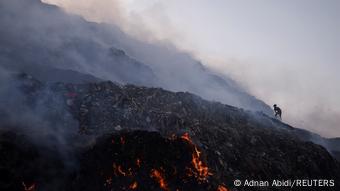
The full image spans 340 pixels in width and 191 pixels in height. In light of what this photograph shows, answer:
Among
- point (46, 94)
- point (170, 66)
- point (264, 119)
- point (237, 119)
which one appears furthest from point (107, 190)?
point (170, 66)

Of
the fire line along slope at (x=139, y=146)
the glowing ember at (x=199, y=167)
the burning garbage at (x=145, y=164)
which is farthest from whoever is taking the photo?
the glowing ember at (x=199, y=167)

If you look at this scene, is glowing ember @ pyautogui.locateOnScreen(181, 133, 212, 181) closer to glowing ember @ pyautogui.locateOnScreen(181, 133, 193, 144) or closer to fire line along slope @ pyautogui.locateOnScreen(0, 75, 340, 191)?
fire line along slope @ pyautogui.locateOnScreen(0, 75, 340, 191)

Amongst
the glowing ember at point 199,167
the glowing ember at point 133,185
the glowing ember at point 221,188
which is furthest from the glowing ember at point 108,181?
the glowing ember at point 221,188

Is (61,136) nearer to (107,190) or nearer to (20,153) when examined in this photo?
(20,153)

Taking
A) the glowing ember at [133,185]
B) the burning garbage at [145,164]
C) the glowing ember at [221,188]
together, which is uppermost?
the burning garbage at [145,164]

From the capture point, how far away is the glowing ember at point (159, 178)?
35.5 metres

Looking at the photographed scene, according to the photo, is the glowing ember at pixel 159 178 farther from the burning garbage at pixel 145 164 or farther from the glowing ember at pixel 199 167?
the glowing ember at pixel 199 167

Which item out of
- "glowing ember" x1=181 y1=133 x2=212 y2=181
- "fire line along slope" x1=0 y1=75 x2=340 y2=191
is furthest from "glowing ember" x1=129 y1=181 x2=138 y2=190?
"glowing ember" x1=181 y1=133 x2=212 y2=181

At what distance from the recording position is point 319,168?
173 feet

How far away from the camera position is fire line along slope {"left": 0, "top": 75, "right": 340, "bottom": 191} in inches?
1356

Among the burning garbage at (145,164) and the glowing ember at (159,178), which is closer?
the burning garbage at (145,164)

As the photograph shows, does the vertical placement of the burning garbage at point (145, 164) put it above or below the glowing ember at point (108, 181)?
above

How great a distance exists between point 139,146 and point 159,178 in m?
4.31

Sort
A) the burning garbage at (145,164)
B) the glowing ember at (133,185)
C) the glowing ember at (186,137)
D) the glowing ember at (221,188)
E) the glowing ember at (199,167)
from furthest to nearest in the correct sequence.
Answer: the glowing ember at (186,137) → the glowing ember at (199,167) → the glowing ember at (221,188) → the burning garbage at (145,164) → the glowing ember at (133,185)
